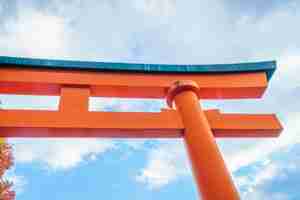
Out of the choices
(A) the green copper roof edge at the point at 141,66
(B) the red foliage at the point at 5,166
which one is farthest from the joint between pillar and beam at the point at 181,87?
(B) the red foliage at the point at 5,166

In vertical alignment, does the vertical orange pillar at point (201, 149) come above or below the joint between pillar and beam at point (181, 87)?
below

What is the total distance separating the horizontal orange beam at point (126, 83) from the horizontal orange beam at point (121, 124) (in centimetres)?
36

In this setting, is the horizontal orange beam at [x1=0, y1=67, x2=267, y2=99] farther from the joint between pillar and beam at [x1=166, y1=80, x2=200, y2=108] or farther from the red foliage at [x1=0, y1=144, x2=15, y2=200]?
the red foliage at [x1=0, y1=144, x2=15, y2=200]

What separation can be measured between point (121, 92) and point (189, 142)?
0.91 metres

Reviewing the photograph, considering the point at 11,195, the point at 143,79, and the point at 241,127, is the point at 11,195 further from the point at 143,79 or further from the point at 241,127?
the point at 241,127

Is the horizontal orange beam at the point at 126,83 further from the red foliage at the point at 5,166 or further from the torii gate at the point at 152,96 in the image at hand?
the red foliage at the point at 5,166

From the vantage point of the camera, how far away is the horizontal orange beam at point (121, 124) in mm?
2037

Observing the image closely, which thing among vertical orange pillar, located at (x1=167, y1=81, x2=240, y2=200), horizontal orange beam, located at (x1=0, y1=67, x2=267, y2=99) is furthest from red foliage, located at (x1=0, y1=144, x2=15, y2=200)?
vertical orange pillar, located at (x1=167, y1=81, x2=240, y2=200)

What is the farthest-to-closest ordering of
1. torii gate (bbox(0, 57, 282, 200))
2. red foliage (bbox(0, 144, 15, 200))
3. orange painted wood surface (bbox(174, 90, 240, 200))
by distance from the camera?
red foliage (bbox(0, 144, 15, 200)) → torii gate (bbox(0, 57, 282, 200)) → orange painted wood surface (bbox(174, 90, 240, 200))

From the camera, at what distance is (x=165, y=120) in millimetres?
2262

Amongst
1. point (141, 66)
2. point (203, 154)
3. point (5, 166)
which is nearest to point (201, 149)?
point (203, 154)

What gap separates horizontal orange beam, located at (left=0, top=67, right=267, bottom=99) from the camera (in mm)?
2371

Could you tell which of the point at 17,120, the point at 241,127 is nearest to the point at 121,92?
the point at 17,120

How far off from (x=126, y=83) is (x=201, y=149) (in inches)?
40.0
